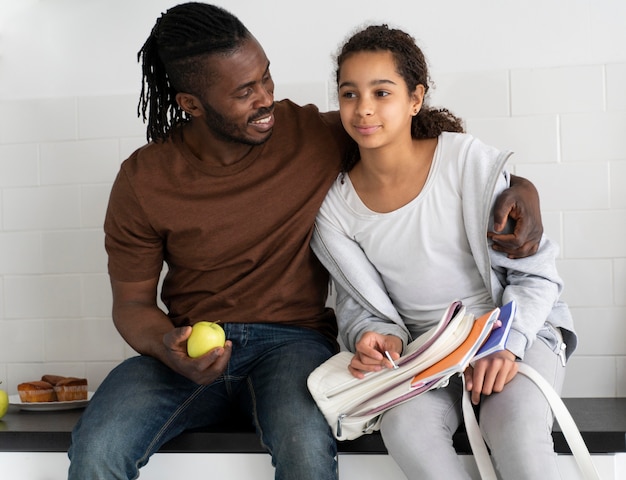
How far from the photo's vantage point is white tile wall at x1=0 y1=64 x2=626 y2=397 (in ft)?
6.71

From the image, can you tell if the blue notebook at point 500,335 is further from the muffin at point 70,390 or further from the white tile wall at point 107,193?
the muffin at point 70,390

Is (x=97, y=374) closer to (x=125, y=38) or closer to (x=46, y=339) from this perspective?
(x=46, y=339)

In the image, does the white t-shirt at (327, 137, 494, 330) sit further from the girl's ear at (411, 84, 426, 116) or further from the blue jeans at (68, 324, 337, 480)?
the blue jeans at (68, 324, 337, 480)

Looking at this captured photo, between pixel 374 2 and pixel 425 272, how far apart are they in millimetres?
760

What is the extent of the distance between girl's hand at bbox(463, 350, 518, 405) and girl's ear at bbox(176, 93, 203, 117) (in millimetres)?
761

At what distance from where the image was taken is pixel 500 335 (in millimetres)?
1464

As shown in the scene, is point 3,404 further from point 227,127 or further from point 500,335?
point 500,335

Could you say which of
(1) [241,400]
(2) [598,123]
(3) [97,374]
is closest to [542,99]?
(2) [598,123]

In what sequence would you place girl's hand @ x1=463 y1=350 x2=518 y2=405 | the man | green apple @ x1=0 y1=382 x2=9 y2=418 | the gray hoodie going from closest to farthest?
1. girl's hand @ x1=463 y1=350 x2=518 y2=405
2. the gray hoodie
3. the man
4. green apple @ x1=0 y1=382 x2=9 y2=418

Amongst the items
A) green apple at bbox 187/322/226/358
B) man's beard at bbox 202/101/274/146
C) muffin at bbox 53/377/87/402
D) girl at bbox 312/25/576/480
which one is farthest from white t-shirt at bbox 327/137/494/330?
muffin at bbox 53/377/87/402

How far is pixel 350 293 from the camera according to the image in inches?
69.8

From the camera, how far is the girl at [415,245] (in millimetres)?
1555

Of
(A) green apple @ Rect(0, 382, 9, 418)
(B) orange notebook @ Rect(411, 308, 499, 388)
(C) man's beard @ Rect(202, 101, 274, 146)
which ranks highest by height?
(C) man's beard @ Rect(202, 101, 274, 146)

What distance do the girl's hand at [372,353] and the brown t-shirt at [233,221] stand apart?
0.27m
